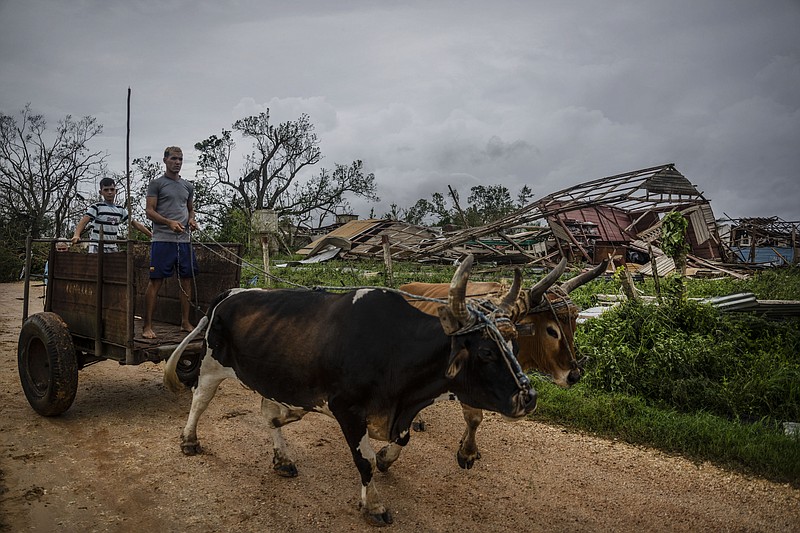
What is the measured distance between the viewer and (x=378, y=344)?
3.78 metres

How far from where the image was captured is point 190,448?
4742mm

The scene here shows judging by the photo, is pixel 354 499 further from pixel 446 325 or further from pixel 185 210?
pixel 185 210

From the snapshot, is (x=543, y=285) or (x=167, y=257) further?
(x=167, y=257)

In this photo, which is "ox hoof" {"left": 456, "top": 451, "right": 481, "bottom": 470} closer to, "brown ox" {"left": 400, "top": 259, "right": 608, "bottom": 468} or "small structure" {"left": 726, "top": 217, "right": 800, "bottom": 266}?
"brown ox" {"left": 400, "top": 259, "right": 608, "bottom": 468}

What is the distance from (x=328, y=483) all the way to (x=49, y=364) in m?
3.11

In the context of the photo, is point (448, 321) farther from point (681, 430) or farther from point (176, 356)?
point (681, 430)

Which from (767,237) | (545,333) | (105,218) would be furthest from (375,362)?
(767,237)

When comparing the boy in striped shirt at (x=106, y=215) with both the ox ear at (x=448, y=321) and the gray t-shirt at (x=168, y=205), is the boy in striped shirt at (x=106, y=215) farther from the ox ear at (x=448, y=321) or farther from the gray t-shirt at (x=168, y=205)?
the ox ear at (x=448, y=321)

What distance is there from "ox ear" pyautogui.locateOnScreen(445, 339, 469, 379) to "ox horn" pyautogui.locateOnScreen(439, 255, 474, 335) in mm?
107

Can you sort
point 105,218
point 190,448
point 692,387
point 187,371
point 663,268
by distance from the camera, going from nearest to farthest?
point 190,448, point 692,387, point 187,371, point 105,218, point 663,268

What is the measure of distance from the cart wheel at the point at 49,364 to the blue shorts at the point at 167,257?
1063 mm

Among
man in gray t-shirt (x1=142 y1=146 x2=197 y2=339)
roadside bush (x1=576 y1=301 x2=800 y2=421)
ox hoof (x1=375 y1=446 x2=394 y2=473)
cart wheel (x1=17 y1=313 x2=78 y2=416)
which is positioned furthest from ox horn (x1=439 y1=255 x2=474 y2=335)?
cart wheel (x1=17 y1=313 x2=78 y2=416)

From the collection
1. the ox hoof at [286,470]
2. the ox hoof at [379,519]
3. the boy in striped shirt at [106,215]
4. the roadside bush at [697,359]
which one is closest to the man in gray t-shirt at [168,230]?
the boy in striped shirt at [106,215]

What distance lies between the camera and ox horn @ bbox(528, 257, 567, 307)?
4.48 metres
